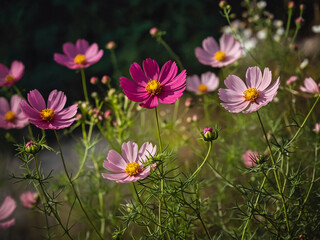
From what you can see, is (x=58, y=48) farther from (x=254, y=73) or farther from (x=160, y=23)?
(x=254, y=73)

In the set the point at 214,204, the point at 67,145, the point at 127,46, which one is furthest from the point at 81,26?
the point at 214,204

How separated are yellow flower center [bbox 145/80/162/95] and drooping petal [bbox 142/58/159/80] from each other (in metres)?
0.03

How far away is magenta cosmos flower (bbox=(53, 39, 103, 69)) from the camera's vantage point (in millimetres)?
1283

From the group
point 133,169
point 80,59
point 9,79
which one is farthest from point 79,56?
point 133,169

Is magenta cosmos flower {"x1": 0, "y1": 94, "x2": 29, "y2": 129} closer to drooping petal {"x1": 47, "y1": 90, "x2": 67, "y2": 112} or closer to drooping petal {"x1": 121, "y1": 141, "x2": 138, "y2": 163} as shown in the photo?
drooping petal {"x1": 47, "y1": 90, "x2": 67, "y2": 112}

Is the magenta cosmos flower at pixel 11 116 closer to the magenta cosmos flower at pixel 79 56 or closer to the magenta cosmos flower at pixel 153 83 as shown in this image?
the magenta cosmos flower at pixel 79 56

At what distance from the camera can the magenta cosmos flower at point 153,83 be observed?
0.87 m

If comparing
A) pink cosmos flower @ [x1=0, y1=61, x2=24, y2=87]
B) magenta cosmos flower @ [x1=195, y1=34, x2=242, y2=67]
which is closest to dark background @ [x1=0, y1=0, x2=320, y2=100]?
magenta cosmos flower @ [x1=195, y1=34, x2=242, y2=67]

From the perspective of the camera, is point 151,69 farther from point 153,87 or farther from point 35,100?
point 35,100

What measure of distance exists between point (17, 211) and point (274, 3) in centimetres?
209

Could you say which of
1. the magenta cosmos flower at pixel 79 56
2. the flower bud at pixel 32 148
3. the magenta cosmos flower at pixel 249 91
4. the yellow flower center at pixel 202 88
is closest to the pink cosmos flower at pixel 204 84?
the yellow flower center at pixel 202 88

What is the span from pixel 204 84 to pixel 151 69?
707 mm

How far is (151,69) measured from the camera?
0.93 metres

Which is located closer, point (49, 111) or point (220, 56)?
point (49, 111)
